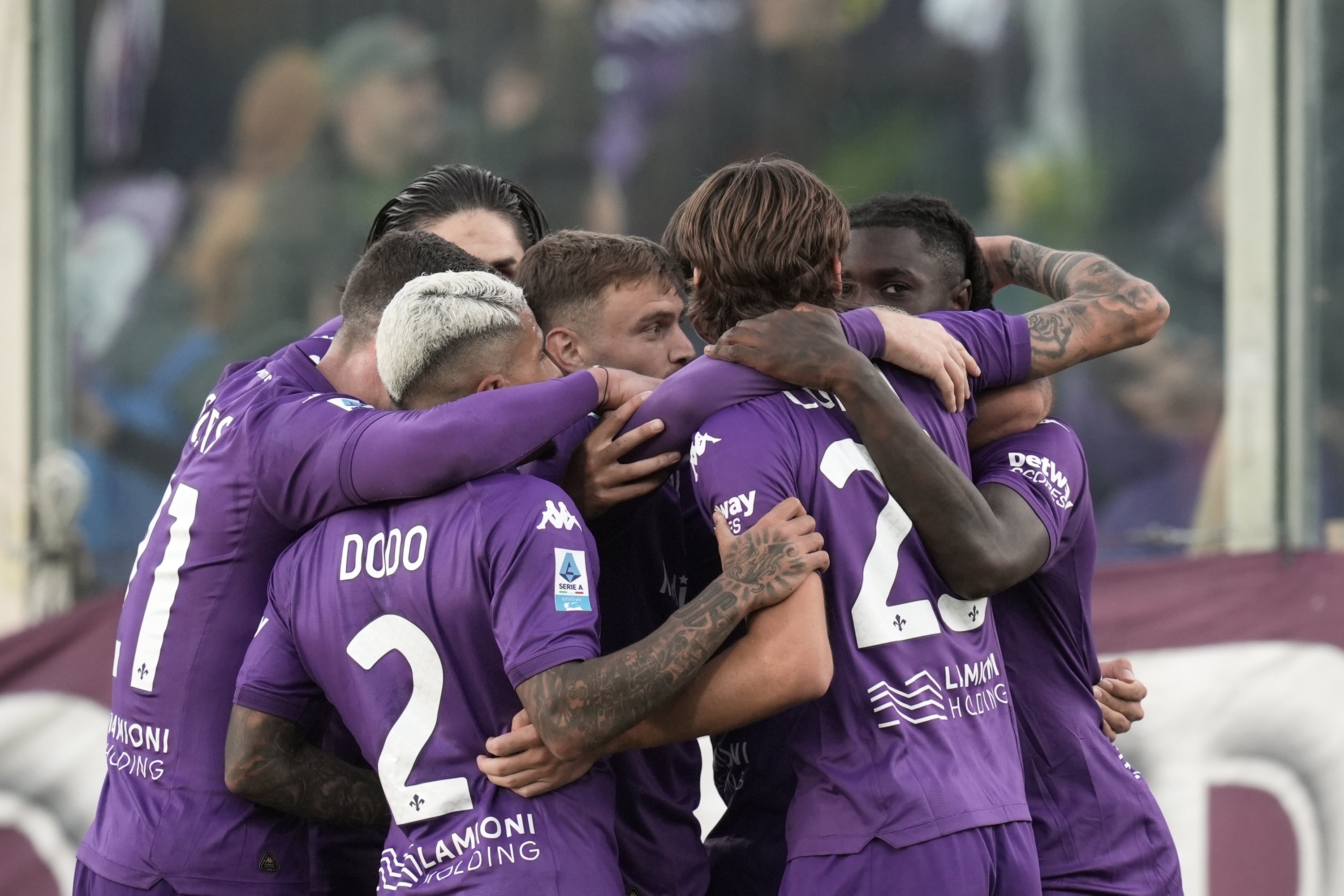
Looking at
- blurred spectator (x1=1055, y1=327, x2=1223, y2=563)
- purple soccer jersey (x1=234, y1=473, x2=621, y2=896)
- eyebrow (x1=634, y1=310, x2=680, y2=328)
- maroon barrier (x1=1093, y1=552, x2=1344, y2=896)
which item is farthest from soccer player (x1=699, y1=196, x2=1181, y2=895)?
blurred spectator (x1=1055, y1=327, x2=1223, y2=563)

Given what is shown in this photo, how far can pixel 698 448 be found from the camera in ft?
9.50

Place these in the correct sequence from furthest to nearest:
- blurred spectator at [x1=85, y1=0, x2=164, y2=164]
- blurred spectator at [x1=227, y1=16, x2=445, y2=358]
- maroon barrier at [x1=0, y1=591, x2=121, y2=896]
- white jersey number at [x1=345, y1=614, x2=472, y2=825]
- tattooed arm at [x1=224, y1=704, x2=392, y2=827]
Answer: blurred spectator at [x1=85, y1=0, x2=164, y2=164] < blurred spectator at [x1=227, y1=16, x2=445, y2=358] < maroon barrier at [x1=0, y1=591, x2=121, y2=896] < tattooed arm at [x1=224, y1=704, x2=392, y2=827] < white jersey number at [x1=345, y1=614, x2=472, y2=825]

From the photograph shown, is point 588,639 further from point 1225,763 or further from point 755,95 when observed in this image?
point 755,95

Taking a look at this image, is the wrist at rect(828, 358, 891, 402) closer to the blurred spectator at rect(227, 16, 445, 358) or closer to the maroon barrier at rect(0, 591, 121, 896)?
the maroon barrier at rect(0, 591, 121, 896)

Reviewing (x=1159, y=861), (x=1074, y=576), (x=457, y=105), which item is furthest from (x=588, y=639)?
(x=457, y=105)

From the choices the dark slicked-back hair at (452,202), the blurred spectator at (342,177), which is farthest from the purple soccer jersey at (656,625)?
the blurred spectator at (342,177)

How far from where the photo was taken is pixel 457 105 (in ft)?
26.1

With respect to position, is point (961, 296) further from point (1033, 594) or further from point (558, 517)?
point (558, 517)

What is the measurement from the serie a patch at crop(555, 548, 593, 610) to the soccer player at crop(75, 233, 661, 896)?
0.47m

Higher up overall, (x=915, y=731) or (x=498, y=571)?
(x=498, y=571)

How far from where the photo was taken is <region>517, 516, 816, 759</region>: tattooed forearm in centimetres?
264

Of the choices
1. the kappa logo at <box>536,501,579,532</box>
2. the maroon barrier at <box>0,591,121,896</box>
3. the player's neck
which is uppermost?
the player's neck

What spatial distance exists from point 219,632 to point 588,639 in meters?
1.08

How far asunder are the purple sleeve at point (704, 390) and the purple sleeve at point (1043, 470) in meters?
0.41
